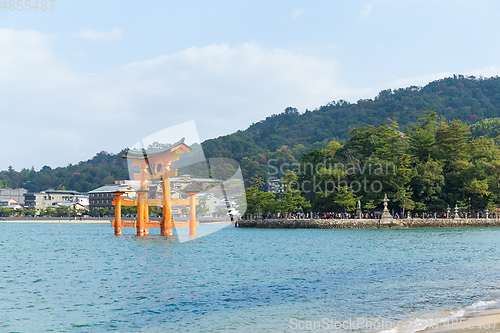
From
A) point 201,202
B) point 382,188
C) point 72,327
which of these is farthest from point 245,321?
point 201,202

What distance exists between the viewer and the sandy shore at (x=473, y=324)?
36.9ft

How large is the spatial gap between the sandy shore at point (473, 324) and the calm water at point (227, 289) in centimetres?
143

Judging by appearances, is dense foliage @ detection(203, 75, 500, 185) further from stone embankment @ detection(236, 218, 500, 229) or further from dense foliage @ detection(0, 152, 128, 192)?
stone embankment @ detection(236, 218, 500, 229)

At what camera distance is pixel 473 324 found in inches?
471

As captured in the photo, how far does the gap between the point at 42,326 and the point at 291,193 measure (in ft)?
205

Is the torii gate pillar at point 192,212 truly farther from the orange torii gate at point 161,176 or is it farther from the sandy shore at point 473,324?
the sandy shore at point 473,324

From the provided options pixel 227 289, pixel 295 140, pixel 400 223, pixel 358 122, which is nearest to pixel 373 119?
pixel 358 122

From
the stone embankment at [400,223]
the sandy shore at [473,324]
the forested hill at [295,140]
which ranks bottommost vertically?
the stone embankment at [400,223]

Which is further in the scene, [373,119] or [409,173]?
[373,119]

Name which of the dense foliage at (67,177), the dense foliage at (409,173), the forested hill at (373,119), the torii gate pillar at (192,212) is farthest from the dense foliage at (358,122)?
the torii gate pillar at (192,212)

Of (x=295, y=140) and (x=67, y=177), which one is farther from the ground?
(x=295, y=140)

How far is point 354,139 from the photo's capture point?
81500mm

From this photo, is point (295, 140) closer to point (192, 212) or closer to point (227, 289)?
point (192, 212)

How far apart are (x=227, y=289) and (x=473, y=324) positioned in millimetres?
9741
